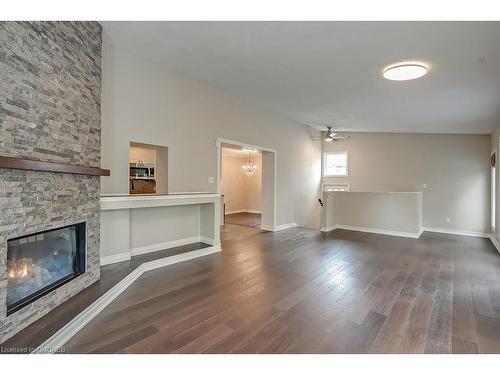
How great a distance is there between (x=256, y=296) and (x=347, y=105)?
4.11 m

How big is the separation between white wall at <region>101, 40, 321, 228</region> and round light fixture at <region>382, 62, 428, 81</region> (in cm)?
293

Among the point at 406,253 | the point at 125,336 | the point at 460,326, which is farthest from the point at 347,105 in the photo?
the point at 125,336

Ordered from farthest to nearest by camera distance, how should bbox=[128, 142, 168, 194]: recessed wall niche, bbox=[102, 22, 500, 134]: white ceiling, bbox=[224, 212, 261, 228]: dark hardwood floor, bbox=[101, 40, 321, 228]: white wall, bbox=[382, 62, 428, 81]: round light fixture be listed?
bbox=[224, 212, 261, 228]: dark hardwood floor → bbox=[128, 142, 168, 194]: recessed wall niche → bbox=[101, 40, 321, 228]: white wall → bbox=[382, 62, 428, 81]: round light fixture → bbox=[102, 22, 500, 134]: white ceiling

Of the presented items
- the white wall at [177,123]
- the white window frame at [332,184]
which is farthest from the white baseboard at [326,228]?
the white window frame at [332,184]

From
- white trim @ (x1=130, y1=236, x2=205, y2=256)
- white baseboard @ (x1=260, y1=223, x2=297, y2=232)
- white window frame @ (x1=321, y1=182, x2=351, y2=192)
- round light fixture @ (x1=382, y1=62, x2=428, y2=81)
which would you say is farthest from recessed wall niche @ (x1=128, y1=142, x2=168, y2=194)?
white window frame @ (x1=321, y1=182, x2=351, y2=192)

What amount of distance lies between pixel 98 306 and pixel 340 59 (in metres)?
3.87

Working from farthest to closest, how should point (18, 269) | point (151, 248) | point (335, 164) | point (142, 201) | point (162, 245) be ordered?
1. point (335, 164)
2. point (162, 245)
3. point (151, 248)
4. point (142, 201)
5. point (18, 269)

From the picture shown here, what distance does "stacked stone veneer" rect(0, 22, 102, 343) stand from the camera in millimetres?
1882

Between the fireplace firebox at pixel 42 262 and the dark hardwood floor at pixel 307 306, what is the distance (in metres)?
0.53

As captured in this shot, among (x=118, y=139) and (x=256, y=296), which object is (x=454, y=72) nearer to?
(x=256, y=296)

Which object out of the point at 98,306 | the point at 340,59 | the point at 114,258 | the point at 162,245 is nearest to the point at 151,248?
the point at 162,245

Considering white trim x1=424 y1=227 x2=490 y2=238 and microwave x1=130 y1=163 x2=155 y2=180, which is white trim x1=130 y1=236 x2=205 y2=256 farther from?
white trim x1=424 y1=227 x2=490 y2=238

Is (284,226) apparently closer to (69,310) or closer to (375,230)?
(375,230)

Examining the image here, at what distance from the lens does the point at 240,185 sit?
1096 centimetres
